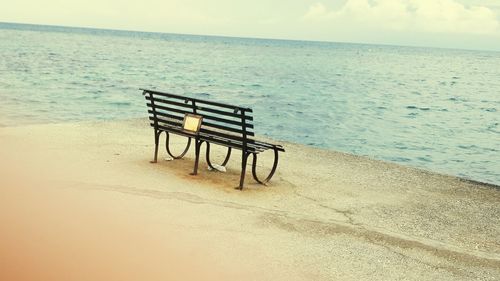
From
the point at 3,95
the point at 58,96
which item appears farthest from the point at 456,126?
the point at 3,95

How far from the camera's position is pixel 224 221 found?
5965 millimetres

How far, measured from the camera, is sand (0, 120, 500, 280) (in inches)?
188

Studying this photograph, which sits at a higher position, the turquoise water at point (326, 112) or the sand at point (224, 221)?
the sand at point (224, 221)

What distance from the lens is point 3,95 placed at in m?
22.2

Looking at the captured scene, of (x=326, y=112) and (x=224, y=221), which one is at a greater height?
(x=224, y=221)

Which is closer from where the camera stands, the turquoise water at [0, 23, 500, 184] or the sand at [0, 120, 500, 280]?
the sand at [0, 120, 500, 280]

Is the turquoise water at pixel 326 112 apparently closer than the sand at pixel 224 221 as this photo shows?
No

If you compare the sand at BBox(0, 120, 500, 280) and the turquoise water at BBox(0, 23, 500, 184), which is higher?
the sand at BBox(0, 120, 500, 280)

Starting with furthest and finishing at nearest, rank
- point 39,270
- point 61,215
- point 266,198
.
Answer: point 266,198 → point 61,215 → point 39,270

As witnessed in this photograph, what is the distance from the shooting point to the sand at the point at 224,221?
4.77 metres

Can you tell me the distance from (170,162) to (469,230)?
15.1ft

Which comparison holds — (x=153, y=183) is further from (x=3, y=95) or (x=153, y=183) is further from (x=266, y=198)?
(x=3, y=95)

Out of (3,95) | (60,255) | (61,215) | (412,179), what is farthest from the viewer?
(3,95)

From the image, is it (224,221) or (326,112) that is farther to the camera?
(326,112)
